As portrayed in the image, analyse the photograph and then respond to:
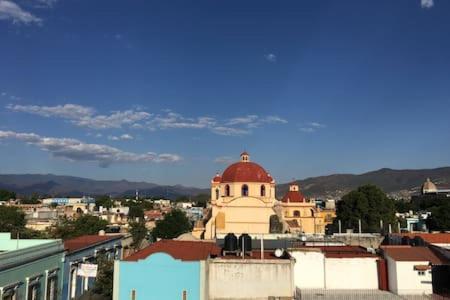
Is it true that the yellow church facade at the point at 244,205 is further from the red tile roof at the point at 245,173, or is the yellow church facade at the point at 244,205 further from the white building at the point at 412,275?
the white building at the point at 412,275

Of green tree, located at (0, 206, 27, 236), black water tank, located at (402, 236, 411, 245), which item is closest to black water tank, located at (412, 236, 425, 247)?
black water tank, located at (402, 236, 411, 245)

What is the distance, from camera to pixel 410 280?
20.2m

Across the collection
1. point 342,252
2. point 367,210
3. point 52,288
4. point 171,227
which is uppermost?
point 367,210

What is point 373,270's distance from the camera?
845 inches

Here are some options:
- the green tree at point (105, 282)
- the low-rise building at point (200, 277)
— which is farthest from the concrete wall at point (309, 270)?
the green tree at point (105, 282)

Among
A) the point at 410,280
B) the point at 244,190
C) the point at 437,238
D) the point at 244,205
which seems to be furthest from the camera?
the point at 244,190

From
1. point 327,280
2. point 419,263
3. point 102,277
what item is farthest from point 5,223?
point 419,263

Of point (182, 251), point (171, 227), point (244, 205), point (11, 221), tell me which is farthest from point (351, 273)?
point (11, 221)

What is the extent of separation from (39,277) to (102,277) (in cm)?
346

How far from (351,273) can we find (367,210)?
35080 millimetres

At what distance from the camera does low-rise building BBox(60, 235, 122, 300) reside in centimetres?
2523

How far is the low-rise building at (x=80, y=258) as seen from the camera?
82.8 feet

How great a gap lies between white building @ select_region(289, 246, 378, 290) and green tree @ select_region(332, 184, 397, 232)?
3335 cm

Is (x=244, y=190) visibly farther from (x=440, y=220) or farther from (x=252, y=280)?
(x=252, y=280)
